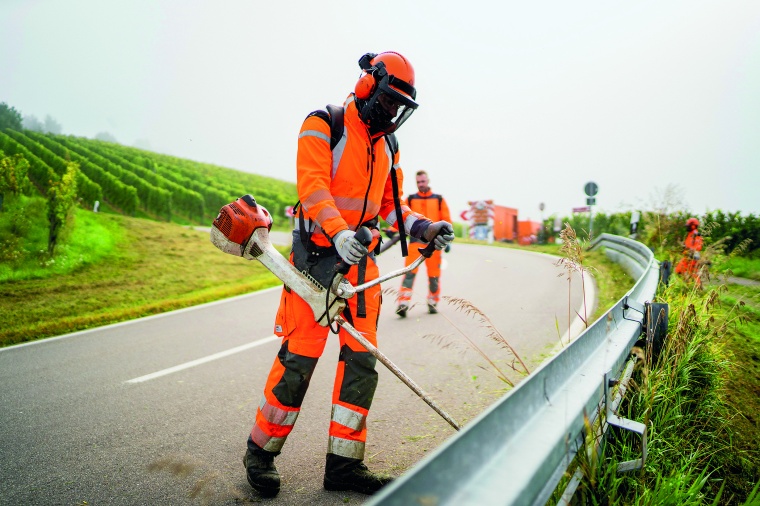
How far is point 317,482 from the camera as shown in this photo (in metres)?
2.74

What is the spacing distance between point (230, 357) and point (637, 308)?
394 centimetres

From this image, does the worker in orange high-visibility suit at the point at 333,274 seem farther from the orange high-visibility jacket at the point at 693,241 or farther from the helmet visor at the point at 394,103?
the orange high-visibility jacket at the point at 693,241

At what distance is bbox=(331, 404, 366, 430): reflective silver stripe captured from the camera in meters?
2.63

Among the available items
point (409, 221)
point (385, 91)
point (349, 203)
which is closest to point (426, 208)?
point (409, 221)

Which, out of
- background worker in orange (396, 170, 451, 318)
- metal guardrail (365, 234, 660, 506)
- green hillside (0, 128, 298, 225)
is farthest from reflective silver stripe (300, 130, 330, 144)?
green hillside (0, 128, 298, 225)

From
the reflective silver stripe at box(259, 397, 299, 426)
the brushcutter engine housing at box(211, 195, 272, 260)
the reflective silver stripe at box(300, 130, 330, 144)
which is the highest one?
the reflective silver stripe at box(300, 130, 330, 144)

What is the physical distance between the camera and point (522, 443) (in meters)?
1.25

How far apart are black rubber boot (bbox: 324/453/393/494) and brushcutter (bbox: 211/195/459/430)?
1.82 ft

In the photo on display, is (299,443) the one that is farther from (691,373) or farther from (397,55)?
(691,373)

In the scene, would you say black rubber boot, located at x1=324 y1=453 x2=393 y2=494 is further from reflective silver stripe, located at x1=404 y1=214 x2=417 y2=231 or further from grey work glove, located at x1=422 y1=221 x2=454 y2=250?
reflective silver stripe, located at x1=404 y1=214 x2=417 y2=231

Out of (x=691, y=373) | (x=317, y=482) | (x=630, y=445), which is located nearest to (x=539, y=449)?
(x=630, y=445)

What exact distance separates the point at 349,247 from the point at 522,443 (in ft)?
4.31

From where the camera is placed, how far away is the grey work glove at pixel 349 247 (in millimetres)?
2322

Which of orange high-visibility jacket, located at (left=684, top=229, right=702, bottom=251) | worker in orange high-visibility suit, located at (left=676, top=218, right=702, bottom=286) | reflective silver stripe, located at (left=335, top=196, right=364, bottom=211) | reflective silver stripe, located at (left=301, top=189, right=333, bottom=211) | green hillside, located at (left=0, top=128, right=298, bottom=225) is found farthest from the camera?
green hillside, located at (left=0, top=128, right=298, bottom=225)
